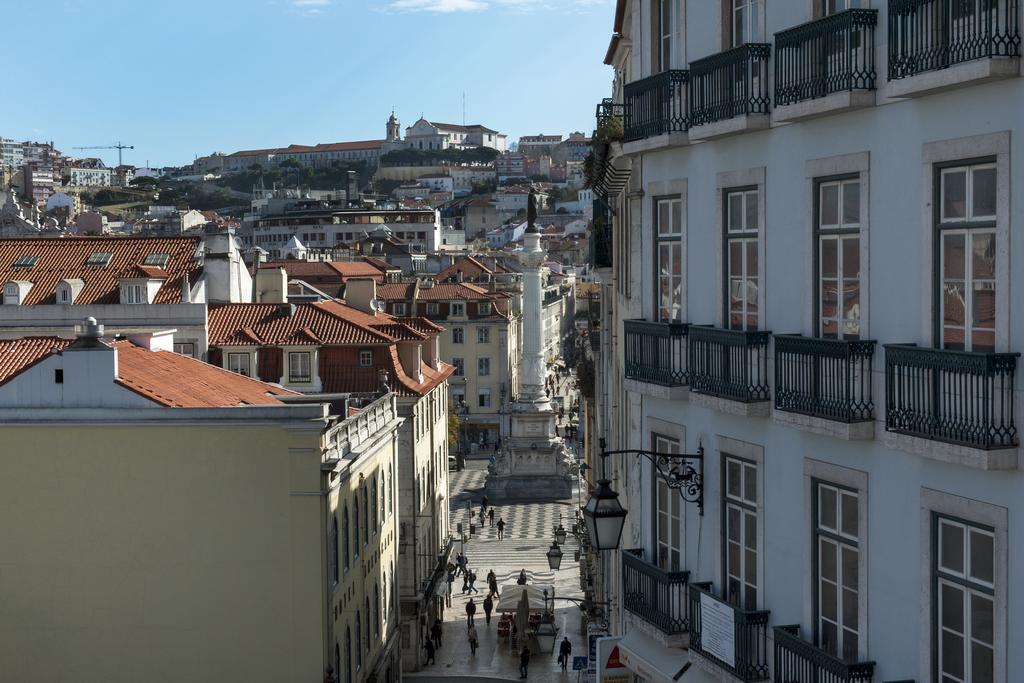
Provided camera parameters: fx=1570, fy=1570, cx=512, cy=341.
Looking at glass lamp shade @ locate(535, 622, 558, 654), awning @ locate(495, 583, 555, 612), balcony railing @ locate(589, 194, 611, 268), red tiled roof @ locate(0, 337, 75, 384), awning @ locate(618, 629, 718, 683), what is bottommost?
glass lamp shade @ locate(535, 622, 558, 654)

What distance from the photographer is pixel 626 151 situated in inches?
555

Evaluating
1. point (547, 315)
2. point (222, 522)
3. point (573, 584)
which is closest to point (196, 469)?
point (222, 522)

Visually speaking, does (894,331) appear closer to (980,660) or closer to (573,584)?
(980,660)

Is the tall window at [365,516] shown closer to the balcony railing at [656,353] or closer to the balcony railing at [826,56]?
the balcony railing at [656,353]

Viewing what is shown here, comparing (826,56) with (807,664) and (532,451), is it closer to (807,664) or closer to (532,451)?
(807,664)

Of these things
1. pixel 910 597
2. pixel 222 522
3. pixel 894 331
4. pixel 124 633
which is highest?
pixel 894 331

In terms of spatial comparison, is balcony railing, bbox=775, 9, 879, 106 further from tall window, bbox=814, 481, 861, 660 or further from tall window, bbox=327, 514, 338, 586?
tall window, bbox=327, 514, 338, 586

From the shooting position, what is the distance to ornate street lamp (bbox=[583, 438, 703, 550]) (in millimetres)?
11750

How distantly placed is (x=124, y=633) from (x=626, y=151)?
578 inches

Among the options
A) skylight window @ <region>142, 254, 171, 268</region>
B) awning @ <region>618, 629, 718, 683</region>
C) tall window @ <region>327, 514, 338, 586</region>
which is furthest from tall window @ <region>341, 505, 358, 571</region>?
skylight window @ <region>142, 254, 171, 268</region>

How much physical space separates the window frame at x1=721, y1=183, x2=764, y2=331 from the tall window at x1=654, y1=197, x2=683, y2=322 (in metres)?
0.89

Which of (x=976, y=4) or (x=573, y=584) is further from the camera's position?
(x=573, y=584)

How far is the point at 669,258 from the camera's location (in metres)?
13.7

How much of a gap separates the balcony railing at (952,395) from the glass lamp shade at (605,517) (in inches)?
107
